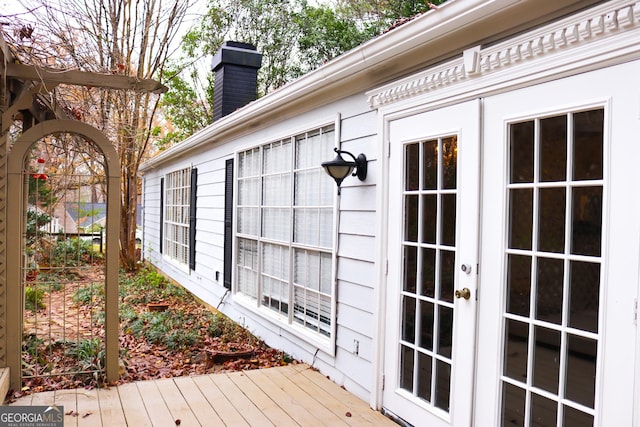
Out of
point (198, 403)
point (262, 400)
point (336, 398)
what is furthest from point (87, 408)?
point (336, 398)

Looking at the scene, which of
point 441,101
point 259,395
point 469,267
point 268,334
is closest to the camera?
point 469,267

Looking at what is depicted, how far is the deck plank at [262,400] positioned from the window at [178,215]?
5040 millimetres

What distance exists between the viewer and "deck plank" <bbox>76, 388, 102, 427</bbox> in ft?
10.2

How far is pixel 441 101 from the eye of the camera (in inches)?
113

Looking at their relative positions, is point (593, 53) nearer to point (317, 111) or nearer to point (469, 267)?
point (469, 267)

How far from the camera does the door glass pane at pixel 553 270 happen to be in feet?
6.84

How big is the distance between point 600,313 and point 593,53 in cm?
102

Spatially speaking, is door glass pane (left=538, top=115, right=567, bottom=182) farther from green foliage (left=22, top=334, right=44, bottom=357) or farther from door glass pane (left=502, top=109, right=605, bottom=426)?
green foliage (left=22, top=334, right=44, bottom=357)

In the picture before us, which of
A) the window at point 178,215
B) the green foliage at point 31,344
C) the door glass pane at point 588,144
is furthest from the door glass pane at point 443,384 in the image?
the window at point 178,215

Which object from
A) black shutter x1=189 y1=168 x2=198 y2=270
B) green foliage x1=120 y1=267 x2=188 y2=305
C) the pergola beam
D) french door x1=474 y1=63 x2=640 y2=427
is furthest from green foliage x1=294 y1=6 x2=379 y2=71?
french door x1=474 y1=63 x2=640 y2=427

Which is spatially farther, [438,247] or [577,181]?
[438,247]

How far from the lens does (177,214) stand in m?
9.86

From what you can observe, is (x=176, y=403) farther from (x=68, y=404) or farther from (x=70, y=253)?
(x=70, y=253)

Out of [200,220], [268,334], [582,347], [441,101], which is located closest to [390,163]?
[441,101]
